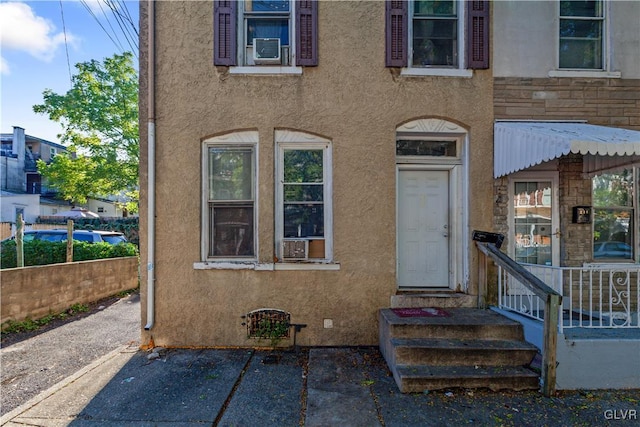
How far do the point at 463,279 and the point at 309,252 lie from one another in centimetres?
245

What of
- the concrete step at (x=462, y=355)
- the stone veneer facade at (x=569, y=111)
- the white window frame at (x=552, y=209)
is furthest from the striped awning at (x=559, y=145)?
the concrete step at (x=462, y=355)

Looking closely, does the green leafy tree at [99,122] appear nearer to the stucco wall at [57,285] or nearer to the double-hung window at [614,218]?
the stucco wall at [57,285]

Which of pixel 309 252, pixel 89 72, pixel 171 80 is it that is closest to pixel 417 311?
pixel 309 252

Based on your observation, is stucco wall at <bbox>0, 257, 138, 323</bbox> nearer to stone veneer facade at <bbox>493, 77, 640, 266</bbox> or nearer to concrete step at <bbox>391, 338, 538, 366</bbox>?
concrete step at <bbox>391, 338, 538, 366</bbox>

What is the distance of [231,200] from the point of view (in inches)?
200

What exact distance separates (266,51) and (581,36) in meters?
5.09

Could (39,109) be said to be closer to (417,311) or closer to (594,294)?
(417,311)

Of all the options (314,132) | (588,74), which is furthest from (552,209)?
(314,132)

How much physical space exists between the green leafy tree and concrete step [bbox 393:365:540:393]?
47.4 feet

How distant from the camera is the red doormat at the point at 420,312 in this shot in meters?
4.55

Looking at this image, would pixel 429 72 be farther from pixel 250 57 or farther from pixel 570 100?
pixel 250 57

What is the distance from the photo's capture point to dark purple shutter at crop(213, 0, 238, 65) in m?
4.93

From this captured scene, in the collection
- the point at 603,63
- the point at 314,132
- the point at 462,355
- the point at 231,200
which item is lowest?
the point at 462,355

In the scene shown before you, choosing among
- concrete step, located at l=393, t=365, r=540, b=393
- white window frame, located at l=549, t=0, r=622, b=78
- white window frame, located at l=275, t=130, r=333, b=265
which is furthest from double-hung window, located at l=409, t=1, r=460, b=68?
concrete step, located at l=393, t=365, r=540, b=393
